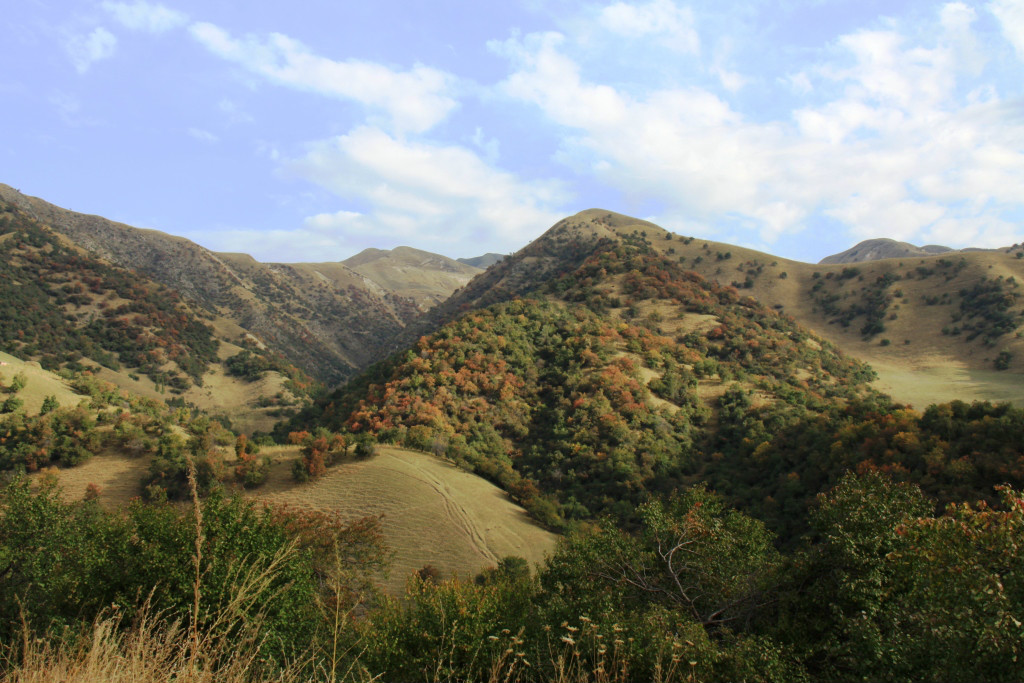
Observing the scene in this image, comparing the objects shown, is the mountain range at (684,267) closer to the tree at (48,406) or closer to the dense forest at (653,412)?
the dense forest at (653,412)

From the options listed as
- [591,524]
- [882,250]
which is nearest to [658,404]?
[591,524]

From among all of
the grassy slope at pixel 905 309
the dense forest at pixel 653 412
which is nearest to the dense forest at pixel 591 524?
the dense forest at pixel 653 412

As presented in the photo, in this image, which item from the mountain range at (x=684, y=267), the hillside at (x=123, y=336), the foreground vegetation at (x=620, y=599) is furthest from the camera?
the hillside at (x=123, y=336)

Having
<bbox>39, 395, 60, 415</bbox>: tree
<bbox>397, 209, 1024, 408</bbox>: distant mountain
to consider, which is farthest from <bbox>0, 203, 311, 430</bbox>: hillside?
<bbox>397, 209, 1024, 408</bbox>: distant mountain

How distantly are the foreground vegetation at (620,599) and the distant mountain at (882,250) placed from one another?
177 metres

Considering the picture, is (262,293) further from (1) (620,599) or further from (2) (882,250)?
(2) (882,250)

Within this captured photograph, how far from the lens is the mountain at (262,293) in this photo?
108 m

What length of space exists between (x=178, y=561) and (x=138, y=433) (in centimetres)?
2581

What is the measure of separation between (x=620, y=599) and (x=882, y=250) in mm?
192109

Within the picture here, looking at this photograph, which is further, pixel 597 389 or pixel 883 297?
pixel 883 297

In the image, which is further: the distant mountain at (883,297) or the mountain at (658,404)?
the distant mountain at (883,297)

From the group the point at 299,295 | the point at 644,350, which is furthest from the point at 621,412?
the point at 299,295

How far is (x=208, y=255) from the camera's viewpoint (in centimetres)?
13038

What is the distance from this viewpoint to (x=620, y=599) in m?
13.7
